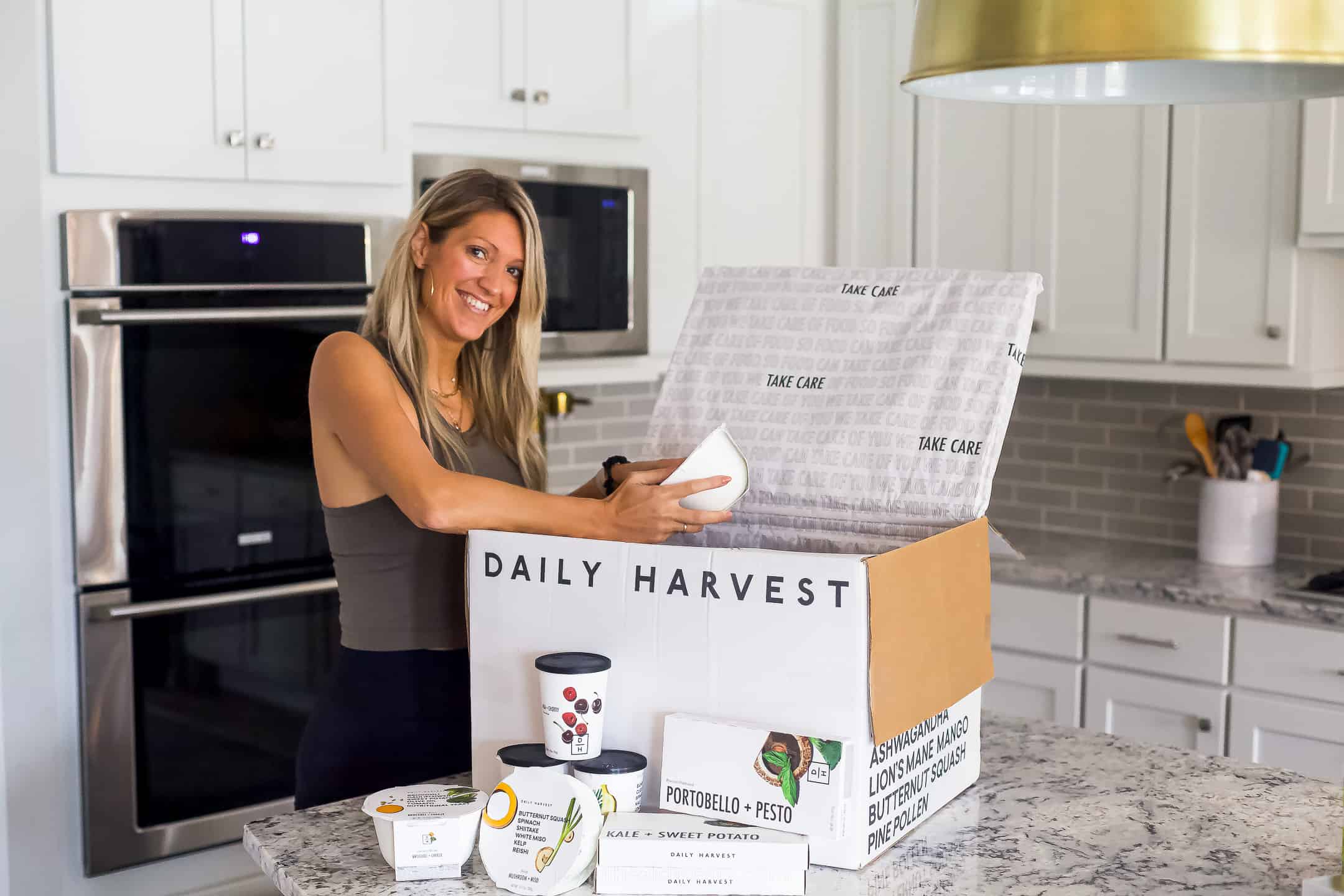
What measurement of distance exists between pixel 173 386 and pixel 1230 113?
7.84 feet

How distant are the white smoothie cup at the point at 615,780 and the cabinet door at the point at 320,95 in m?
1.73

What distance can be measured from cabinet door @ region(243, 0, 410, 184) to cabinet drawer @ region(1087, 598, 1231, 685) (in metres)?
1.91

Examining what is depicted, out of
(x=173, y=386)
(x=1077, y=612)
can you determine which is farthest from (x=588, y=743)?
(x=1077, y=612)

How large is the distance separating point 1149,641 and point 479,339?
75.9 inches

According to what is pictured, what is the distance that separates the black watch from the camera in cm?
168

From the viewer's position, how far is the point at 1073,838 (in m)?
1.38

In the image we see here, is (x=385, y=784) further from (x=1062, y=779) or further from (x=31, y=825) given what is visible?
(x=31, y=825)

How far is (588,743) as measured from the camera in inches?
51.5

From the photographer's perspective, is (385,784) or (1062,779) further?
(385,784)

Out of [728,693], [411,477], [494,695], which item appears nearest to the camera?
[728,693]

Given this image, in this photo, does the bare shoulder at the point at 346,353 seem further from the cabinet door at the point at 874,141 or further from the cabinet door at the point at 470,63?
the cabinet door at the point at 874,141

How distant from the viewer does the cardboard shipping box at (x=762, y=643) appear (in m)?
1.24

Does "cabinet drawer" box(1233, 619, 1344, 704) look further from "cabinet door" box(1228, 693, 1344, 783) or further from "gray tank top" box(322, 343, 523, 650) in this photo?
"gray tank top" box(322, 343, 523, 650)

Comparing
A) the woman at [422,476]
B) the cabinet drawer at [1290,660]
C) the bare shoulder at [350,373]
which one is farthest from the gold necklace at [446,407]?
the cabinet drawer at [1290,660]
